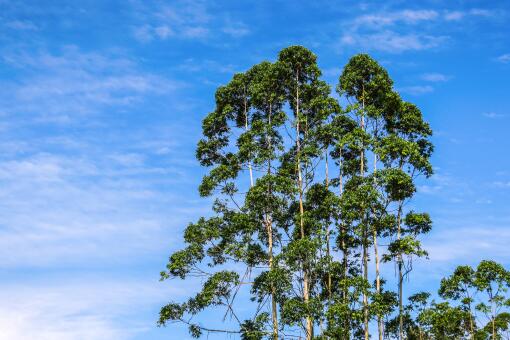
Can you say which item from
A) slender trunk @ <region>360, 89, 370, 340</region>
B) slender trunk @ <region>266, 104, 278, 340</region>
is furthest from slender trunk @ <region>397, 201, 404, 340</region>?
slender trunk @ <region>266, 104, 278, 340</region>

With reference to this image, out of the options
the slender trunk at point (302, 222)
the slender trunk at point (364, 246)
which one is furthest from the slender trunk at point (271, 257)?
the slender trunk at point (364, 246)

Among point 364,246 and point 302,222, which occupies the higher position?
point 302,222

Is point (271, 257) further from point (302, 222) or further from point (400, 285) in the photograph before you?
point (400, 285)

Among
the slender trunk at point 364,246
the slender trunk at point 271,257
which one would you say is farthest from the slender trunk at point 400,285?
the slender trunk at point 271,257

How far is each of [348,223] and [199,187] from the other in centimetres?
719

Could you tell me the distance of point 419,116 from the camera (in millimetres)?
28000

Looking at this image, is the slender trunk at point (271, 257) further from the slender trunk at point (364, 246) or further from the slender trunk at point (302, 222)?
the slender trunk at point (364, 246)

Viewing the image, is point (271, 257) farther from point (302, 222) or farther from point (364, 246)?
point (364, 246)

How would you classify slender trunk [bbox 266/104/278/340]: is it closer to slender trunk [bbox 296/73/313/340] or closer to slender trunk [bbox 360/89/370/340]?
slender trunk [bbox 296/73/313/340]

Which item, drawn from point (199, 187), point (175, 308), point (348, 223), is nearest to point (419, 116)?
point (348, 223)

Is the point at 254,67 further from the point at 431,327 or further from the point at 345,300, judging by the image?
the point at 431,327

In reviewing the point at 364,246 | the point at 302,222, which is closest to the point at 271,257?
the point at 302,222

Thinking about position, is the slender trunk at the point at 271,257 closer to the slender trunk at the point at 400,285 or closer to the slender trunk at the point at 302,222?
the slender trunk at the point at 302,222

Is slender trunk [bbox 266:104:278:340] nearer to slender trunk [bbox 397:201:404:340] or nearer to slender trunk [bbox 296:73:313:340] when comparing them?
slender trunk [bbox 296:73:313:340]
